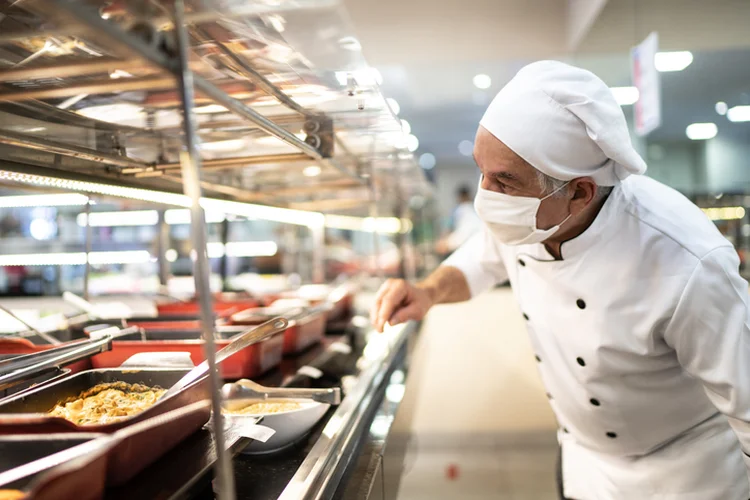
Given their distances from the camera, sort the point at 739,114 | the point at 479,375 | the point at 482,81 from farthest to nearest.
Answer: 1. the point at 482,81
2. the point at 479,375
3. the point at 739,114

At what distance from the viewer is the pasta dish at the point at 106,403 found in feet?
3.05

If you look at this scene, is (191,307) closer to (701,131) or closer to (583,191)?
(583,191)

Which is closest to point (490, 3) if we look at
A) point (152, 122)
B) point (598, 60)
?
point (598, 60)

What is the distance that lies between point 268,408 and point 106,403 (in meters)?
0.35

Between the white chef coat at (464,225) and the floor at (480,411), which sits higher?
the white chef coat at (464,225)

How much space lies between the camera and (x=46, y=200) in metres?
2.41

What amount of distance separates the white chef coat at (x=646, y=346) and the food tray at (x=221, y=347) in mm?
817

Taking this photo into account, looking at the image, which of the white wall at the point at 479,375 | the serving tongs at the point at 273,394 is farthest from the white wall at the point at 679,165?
the serving tongs at the point at 273,394

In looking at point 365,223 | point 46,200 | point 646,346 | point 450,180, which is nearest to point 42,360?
point 646,346

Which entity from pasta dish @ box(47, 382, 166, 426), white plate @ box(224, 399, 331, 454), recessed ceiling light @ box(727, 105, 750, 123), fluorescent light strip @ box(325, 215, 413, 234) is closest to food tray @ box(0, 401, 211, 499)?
pasta dish @ box(47, 382, 166, 426)

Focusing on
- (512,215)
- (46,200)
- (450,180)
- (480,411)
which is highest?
(450,180)

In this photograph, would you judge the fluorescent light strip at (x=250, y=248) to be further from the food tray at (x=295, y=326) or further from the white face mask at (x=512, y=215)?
the white face mask at (x=512, y=215)

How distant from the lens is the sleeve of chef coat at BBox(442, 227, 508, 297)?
5.81 feet

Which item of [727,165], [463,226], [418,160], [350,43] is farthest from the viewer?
[463,226]
